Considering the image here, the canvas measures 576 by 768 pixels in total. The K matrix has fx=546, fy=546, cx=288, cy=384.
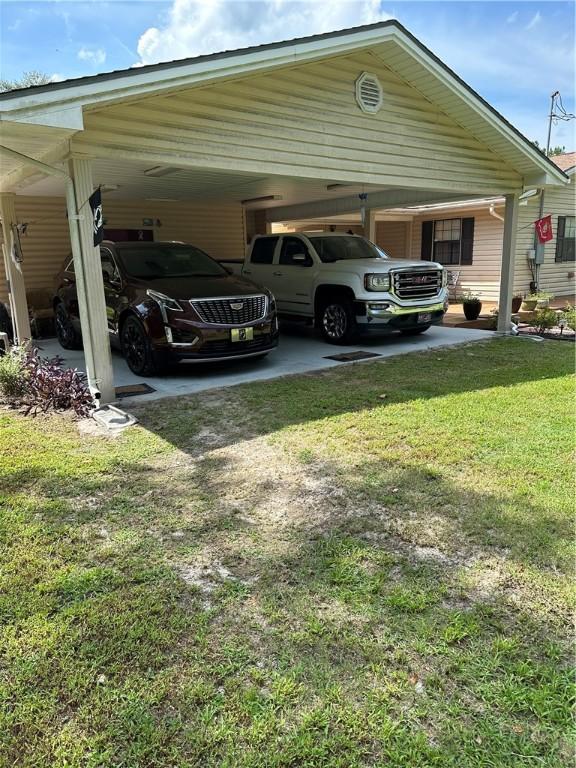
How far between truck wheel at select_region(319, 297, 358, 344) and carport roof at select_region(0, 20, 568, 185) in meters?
3.40

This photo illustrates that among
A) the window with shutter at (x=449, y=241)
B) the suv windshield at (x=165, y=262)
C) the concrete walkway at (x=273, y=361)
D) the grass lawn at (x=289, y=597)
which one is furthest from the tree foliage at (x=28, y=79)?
the grass lawn at (x=289, y=597)

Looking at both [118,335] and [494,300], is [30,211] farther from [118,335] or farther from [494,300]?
[494,300]

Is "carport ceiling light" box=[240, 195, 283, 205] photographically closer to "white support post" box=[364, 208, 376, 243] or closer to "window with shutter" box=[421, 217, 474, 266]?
"white support post" box=[364, 208, 376, 243]

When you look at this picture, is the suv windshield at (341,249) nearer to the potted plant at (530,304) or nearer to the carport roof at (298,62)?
the carport roof at (298,62)

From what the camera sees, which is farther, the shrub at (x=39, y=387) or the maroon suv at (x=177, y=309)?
the maroon suv at (x=177, y=309)

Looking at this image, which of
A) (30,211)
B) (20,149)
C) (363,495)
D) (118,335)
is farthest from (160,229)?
(363,495)

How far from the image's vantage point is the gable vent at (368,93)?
7.43 metres

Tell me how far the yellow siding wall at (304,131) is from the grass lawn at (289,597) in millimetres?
3222

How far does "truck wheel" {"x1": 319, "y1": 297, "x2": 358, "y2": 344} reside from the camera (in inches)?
361

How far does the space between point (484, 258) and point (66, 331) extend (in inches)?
459

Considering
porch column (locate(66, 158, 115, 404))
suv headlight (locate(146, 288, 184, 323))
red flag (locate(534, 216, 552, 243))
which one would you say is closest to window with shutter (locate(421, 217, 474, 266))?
red flag (locate(534, 216, 552, 243))

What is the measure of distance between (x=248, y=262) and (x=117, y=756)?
10041 millimetres

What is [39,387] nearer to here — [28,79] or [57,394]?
[57,394]

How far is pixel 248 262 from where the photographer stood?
36.7 feet
